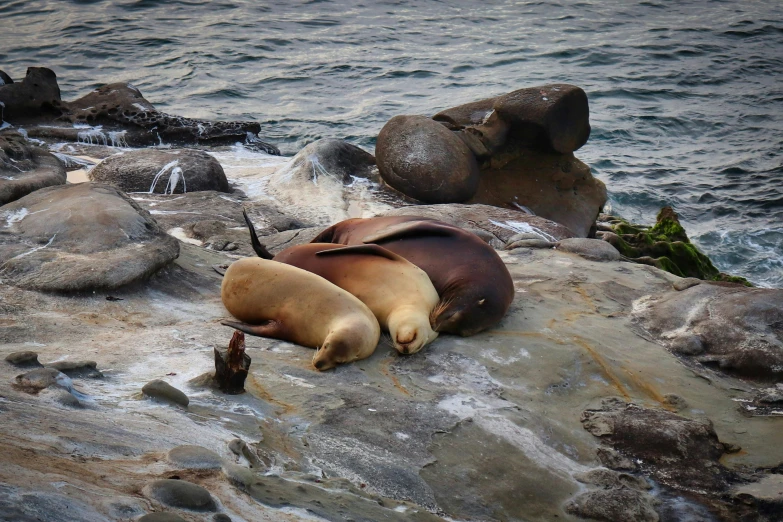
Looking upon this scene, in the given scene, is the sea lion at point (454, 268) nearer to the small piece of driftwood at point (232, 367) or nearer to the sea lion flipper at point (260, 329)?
the sea lion flipper at point (260, 329)

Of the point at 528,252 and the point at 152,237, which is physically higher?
the point at 152,237

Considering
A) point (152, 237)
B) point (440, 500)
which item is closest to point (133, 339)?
point (152, 237)

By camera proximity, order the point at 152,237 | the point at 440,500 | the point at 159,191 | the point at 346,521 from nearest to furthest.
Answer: the point at 346,521
the point at 440,500
the point at 152,237
the point at 159,191

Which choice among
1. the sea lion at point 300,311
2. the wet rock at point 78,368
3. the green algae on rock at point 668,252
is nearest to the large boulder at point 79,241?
the sea lion at point 300,311

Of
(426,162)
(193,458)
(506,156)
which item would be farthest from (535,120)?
(193,458)

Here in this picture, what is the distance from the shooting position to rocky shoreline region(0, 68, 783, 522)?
2.76 meters

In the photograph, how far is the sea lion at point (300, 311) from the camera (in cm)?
441

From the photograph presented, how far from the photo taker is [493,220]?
8.20 meters

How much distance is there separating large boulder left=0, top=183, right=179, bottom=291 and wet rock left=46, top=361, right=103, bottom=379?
1.29 meters

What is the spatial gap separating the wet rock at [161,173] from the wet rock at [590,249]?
13.6ft

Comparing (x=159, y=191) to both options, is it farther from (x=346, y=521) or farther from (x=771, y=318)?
(x=346, y=521)

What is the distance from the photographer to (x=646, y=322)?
554 cm

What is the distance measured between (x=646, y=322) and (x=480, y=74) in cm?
1303

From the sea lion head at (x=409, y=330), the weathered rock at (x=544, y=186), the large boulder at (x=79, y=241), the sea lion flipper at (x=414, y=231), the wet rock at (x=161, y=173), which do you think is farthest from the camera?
the weathered rock at (x=544, y=186)
